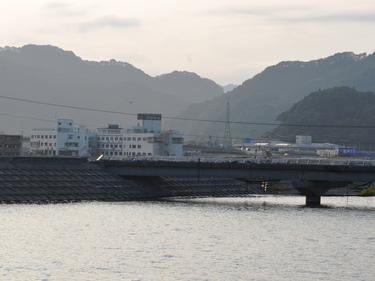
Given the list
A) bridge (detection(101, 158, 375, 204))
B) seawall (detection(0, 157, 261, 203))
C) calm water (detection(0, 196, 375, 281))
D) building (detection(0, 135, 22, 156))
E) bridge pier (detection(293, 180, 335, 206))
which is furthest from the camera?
building (detection(0, 135, 22, 156))

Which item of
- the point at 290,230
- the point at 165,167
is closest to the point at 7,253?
the point at 290,230

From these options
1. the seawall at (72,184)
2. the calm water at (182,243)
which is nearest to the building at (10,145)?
the seawall at (72,184)

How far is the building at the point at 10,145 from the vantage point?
169000mm

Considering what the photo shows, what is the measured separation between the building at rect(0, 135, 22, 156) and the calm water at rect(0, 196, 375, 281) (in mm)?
92195

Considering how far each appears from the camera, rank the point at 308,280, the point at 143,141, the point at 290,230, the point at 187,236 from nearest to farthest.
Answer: the point at 308,280 → the point at 187,236 → the point at 290,230 → the point at 143,141

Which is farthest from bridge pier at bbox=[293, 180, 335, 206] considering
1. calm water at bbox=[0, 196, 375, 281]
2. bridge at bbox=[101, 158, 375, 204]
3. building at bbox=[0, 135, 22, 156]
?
building at bbox=[0, 135, 22, 156]

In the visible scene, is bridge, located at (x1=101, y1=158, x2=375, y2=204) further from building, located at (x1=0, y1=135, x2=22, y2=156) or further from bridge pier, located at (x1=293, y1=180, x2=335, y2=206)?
building, located at (x1=0, y1=135, x2=22, y2=156)

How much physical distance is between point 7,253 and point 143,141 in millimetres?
150719

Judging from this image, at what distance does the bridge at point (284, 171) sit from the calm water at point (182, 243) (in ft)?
25.7

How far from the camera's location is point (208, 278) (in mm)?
43188

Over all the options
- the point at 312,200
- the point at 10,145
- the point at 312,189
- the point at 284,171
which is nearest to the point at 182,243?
the point at 284,171

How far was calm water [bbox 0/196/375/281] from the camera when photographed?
44844 millimetres

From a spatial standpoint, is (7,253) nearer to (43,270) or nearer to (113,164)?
(43,270)

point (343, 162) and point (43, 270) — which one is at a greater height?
point (343, 162)
